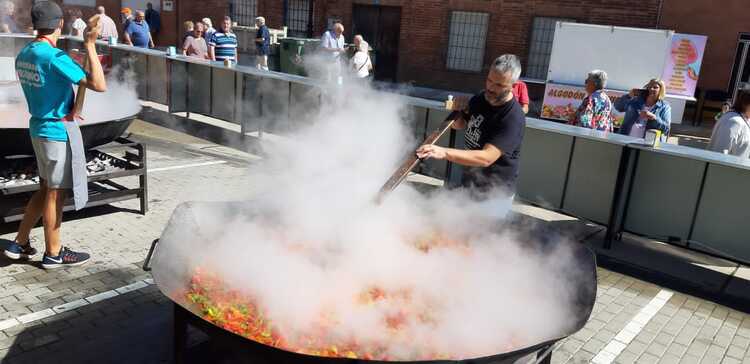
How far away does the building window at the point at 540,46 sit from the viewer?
15.5 metres

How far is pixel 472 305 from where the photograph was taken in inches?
108

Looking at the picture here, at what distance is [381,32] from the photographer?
17906 millimetres

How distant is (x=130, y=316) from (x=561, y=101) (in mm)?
11197

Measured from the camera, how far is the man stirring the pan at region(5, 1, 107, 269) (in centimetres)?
373

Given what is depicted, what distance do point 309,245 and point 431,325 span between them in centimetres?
87

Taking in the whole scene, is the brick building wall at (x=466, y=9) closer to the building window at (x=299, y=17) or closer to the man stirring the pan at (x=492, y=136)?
the building window at (x=299, y=17)

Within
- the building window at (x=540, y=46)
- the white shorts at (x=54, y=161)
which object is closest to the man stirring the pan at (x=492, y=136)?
the white shorts at (x=54, y=161)

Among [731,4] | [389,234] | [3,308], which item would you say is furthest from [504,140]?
[731,4]

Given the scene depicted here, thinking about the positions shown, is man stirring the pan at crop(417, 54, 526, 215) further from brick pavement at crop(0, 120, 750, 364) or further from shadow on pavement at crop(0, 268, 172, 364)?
shadow on pavement at crop(0, 268, 172, 364)

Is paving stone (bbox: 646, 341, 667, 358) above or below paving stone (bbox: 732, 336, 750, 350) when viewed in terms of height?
below

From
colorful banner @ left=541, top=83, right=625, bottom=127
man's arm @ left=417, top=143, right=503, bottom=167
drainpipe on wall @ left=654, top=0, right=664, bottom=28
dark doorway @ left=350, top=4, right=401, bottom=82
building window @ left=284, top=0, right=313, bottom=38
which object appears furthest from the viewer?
building window @ left=284, top=0, right=313, bottom=38

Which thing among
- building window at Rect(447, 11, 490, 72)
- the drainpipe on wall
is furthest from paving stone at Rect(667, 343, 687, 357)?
building window at Rect(447, 11, 490, 72)

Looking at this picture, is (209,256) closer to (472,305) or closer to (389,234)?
(389,234)

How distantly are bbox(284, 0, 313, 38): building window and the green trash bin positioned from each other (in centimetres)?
260
